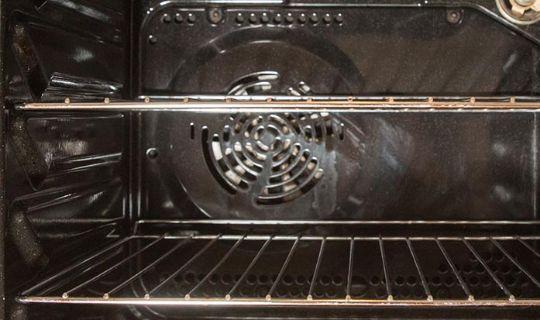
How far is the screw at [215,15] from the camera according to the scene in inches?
56.8

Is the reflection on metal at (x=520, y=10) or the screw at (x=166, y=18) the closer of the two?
the reflection on metal at (x=520, y=10)

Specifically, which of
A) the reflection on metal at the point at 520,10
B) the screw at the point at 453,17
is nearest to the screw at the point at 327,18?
the screw at the point at 453,17

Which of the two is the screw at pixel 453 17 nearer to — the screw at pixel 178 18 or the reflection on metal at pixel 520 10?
the reflection on metal at pixel 520 10

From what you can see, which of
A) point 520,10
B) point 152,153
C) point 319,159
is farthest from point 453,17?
point 152,153

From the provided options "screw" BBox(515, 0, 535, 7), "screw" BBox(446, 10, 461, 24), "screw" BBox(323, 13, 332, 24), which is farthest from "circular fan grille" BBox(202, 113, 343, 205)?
"screw" BBox(515, 0, 535, 7)

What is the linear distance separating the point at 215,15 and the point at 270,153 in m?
0.34

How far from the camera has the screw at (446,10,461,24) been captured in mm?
1419

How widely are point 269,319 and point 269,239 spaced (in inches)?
7.1

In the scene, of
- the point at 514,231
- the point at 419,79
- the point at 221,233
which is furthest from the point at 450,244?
the point at 221,233

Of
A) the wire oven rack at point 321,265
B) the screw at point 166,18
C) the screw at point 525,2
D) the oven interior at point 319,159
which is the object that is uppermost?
the screw at point 525,2

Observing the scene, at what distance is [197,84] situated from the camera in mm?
1459

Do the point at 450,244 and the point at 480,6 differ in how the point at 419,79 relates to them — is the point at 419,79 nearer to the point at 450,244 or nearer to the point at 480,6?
the point at 480,6

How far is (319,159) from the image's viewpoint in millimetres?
1455

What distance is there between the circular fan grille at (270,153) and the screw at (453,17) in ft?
1.13
